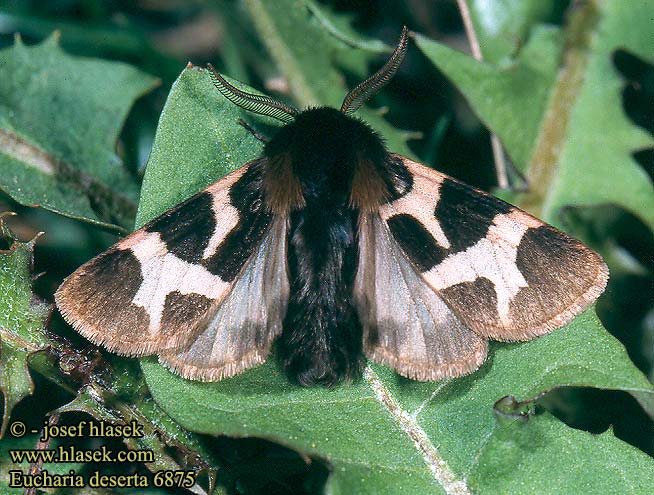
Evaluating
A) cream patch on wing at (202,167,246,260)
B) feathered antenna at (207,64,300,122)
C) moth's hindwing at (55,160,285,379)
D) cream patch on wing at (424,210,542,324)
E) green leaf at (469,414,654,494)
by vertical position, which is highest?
feathered antenna at (207,64,300,122)

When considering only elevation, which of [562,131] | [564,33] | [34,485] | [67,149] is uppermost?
[564,33]

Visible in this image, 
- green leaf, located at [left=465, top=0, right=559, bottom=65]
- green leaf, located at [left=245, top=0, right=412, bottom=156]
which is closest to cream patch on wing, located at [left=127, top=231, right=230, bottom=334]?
green leaf, located at [left=245, top=0, right=412, bottom=156]

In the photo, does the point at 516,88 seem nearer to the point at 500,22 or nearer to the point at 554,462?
the point at 500,22

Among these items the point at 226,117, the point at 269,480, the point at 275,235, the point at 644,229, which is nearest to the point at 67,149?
the point at 226,117

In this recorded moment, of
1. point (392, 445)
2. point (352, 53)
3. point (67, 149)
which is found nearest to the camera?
point (392, 445)

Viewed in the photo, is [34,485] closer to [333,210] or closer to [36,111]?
[333,210]

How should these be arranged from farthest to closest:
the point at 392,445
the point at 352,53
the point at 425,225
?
the point at 352,53, the point at 425,225, the point at 392,445

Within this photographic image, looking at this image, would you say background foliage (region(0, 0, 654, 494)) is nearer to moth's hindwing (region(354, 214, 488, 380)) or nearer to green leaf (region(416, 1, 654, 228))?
green leaf (region(416, 1, 654, 228))
